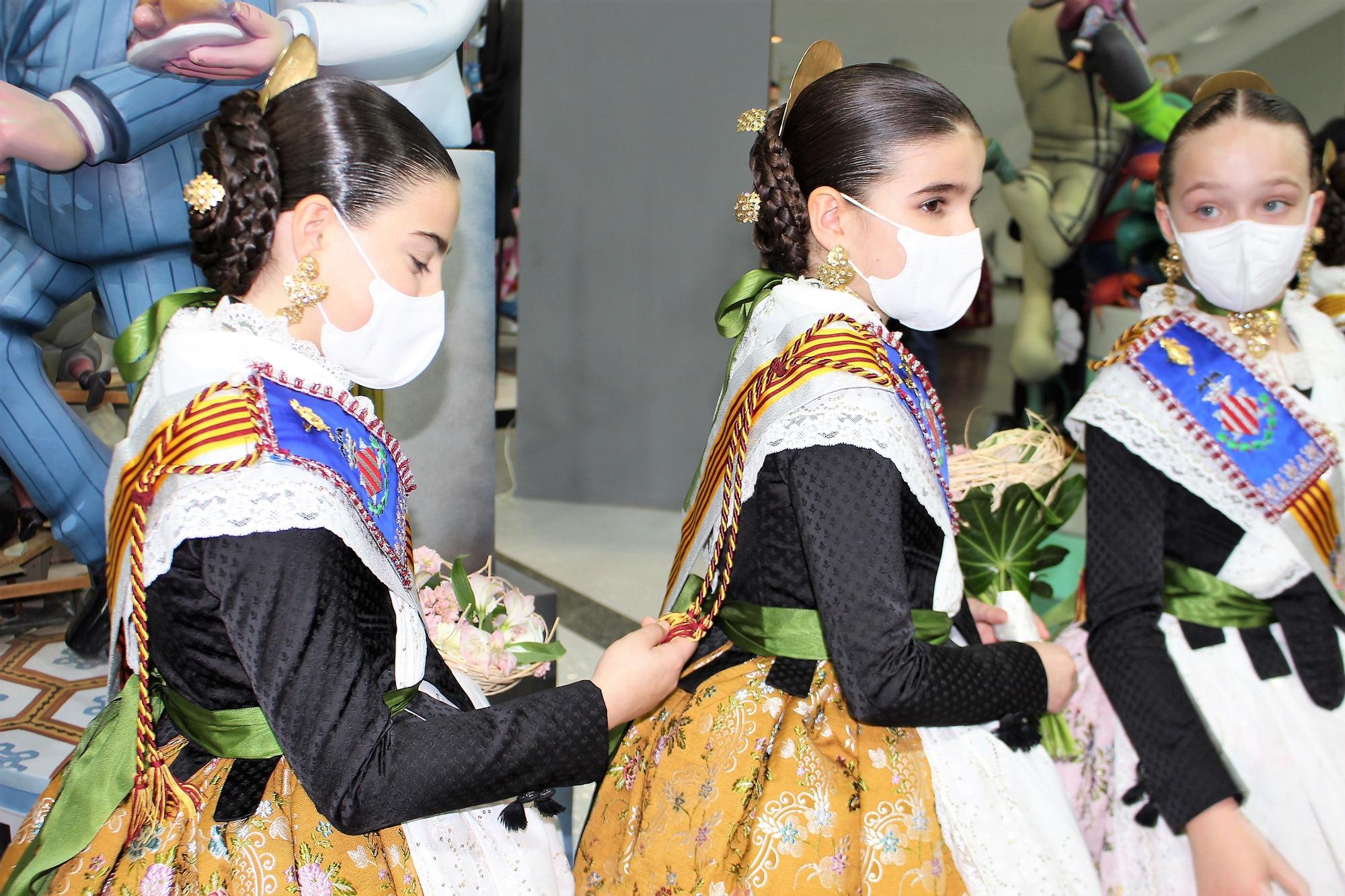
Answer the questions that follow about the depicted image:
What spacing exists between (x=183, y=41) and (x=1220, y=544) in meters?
1.77

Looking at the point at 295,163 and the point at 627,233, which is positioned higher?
the point at 295,163

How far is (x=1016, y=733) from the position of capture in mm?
1263

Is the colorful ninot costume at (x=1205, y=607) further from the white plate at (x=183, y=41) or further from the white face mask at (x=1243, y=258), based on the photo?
the white plate at (x=183, y=41)

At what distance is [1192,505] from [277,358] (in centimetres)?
116

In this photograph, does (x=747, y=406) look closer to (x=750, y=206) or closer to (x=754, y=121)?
(x=750, y=206)

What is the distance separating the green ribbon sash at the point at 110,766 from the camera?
1122 mm

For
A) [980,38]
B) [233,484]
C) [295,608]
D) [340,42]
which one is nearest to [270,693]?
[295,608]

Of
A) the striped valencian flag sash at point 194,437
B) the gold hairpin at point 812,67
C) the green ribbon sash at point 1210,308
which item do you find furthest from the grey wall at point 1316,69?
the striped valencian flag sash at point 194,437

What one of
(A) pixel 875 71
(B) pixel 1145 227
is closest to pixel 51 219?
(A) pixel 875 71

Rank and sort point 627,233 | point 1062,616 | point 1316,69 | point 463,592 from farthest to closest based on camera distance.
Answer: point 627,233, point 1316,69, point 1062,616, point 463,592

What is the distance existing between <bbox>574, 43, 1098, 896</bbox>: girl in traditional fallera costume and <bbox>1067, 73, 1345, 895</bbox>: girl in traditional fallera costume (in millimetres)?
211

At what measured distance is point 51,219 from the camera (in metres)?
1.98

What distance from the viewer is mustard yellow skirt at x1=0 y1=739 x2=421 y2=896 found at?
3.63 ft

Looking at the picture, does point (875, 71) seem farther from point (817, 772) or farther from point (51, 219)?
point (51, 219)
